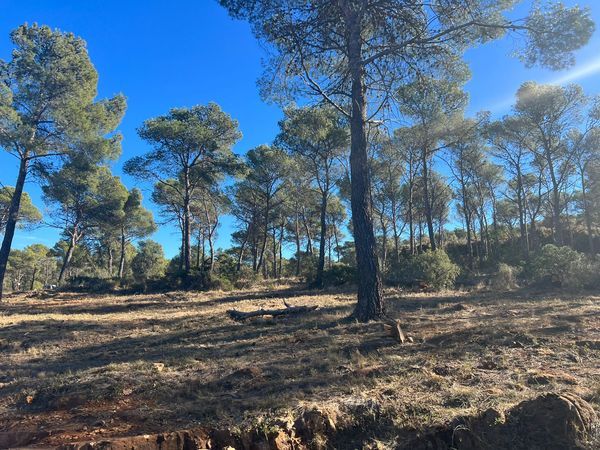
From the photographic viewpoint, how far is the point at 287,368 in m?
4.94

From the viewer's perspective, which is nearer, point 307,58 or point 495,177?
point 307,58

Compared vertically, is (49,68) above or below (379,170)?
above

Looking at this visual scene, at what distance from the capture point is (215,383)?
4.54m

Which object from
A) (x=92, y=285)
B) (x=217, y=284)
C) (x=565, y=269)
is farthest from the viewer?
(x=92, y=285)

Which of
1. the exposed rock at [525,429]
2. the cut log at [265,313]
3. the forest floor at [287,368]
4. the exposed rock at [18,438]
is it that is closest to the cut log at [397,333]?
the forest floor at [287,368]

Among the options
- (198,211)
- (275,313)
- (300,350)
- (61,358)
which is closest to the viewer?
(300,350)

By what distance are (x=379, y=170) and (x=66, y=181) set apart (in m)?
17.0

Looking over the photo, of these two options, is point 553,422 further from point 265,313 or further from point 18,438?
point 265,313

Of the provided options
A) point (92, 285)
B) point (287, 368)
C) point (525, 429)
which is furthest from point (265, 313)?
point (92, 285)

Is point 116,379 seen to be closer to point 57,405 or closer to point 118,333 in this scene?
point 57,405

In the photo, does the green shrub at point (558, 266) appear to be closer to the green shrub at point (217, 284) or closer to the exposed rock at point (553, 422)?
the exposed rock at point (553, 422)

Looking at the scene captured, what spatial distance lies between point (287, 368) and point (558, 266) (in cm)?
1146

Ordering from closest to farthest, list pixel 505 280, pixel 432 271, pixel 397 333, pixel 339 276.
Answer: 1. pixel 397 333
2. pixel 432 271
3. pixel 505 280
4. pixel 339 276

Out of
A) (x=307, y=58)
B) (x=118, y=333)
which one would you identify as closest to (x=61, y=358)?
(x=118, y=333)
